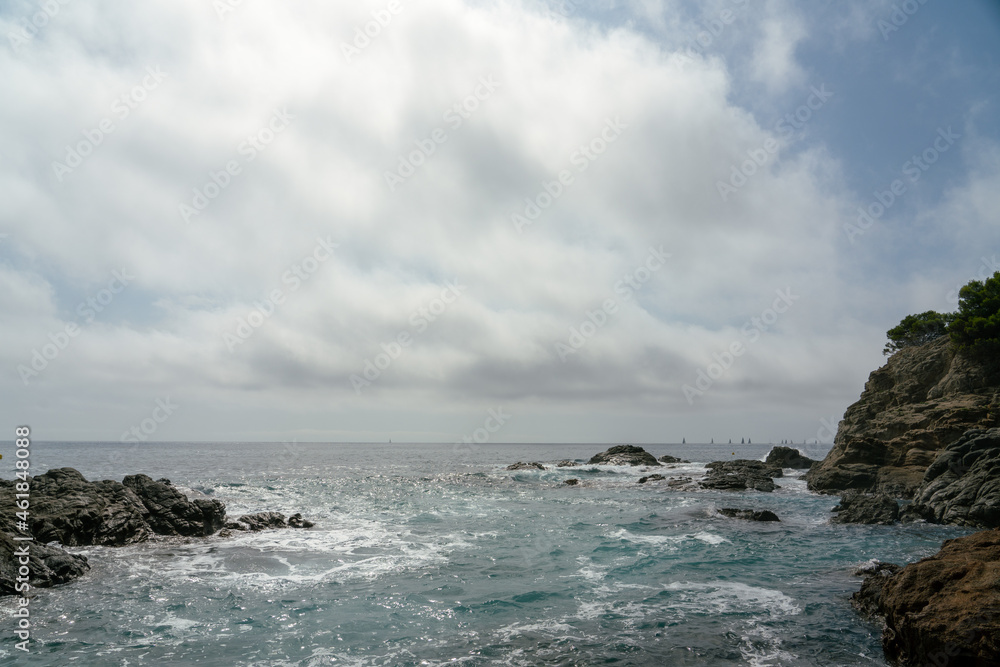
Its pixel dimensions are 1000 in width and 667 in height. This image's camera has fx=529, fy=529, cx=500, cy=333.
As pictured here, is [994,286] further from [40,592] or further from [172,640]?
[40,592]

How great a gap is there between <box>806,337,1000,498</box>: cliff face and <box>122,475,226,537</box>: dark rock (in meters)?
43.7

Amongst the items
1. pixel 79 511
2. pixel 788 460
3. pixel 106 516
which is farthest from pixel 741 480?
pixel 79 511

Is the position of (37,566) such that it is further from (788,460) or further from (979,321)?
(788,460)

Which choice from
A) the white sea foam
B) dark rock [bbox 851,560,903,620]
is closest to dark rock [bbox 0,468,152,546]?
Result: the white sea foam

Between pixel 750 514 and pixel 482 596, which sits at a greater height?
pixel 750 514

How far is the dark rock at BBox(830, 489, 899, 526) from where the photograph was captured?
91.4ft

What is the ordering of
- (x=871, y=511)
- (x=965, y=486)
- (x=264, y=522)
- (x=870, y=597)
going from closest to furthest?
(x=870, y=597), (x=965, y=486), (x=871, y=511), (x=264, y=522)

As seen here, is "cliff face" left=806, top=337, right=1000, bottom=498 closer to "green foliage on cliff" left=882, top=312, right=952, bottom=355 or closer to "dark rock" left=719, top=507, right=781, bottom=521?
"green foliage on cliff" left=882, top=312, right=952, bottom=355

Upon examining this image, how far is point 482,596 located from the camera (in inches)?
637

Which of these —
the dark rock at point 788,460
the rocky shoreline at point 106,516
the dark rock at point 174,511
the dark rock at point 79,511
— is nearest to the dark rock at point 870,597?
the rocky shoreline at point 106,516

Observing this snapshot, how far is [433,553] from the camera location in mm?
22781

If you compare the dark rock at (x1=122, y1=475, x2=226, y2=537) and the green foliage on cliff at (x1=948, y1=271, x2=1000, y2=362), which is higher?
the green foliage on cliff at (x1=948, y1=271, x2=1000, y2=362)

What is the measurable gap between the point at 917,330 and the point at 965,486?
3474 cm

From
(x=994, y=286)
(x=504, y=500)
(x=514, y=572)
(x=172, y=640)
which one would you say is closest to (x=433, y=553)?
(x=514, y=572)
